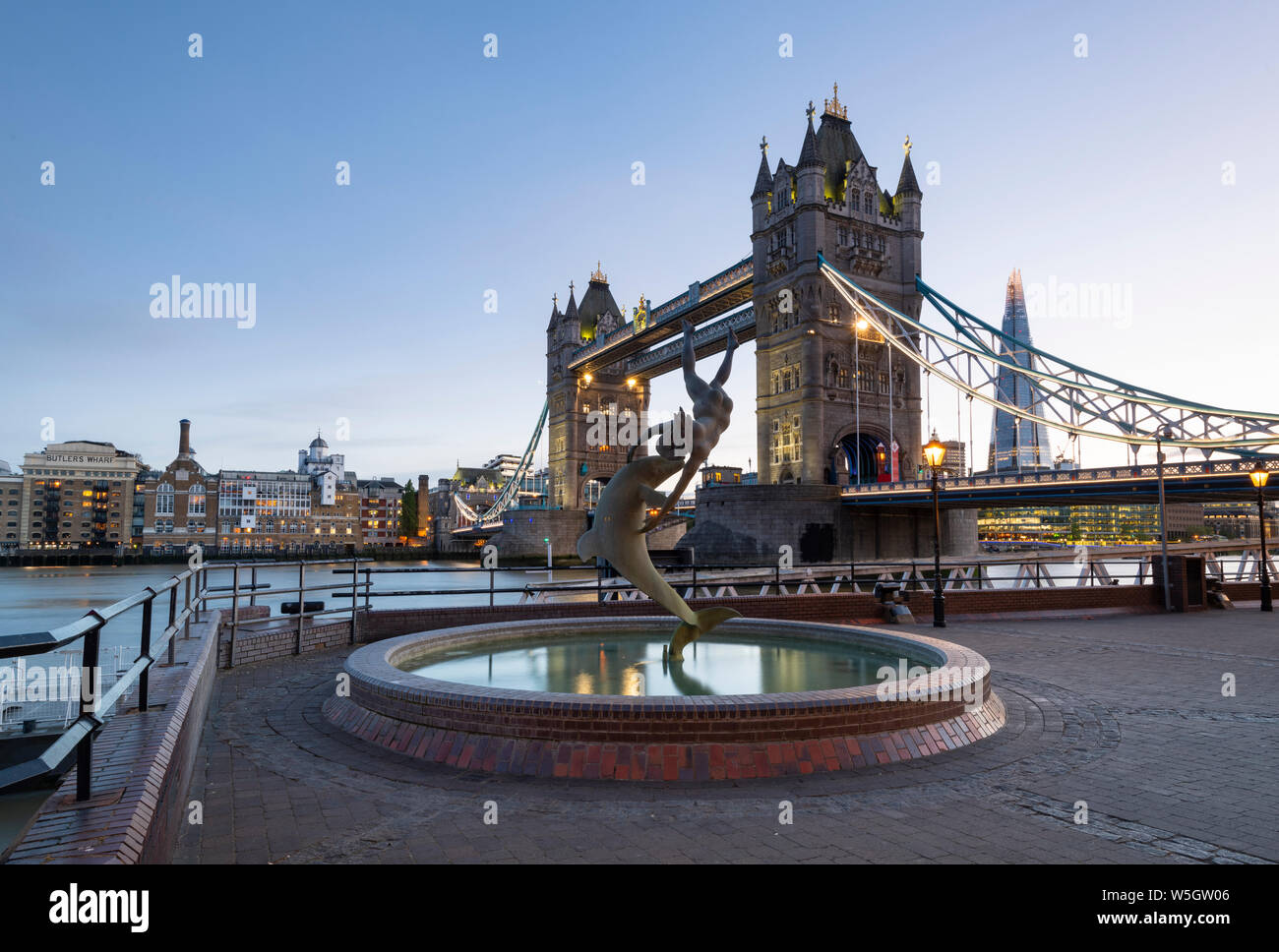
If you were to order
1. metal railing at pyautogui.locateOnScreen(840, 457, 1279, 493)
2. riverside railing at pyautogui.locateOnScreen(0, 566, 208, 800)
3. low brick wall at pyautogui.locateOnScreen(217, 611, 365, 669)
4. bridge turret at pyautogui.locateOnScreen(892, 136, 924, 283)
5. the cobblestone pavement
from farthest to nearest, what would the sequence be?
bridge turret at pyautogui.locateOnScreen(892, 136, 924, 283) → metal railing at pyautogui.locateOnScreen(840, 457, 1279, 493) → low brick wall at pyautogui.locateOnScreen(217, 611, 365, 669) → the cobblestone pavement → riverside railing at pyautogui.locateOnScreen(0, 566, 208, 800)

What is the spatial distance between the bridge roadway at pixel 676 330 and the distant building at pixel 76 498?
74599 mm

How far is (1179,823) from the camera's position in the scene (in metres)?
4.49

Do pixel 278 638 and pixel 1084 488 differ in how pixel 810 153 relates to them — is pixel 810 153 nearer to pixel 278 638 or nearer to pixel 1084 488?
pixel 1084 488

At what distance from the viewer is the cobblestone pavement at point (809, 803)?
4.09m

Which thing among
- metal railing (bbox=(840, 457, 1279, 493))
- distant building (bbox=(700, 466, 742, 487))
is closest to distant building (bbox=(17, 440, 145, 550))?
distant building (bbox=(700, 466, 742, 487))

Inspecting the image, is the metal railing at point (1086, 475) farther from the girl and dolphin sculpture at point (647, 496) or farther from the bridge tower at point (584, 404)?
the bridge tower at point (584, 404)

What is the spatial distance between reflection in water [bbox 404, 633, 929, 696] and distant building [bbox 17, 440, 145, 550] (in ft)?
407

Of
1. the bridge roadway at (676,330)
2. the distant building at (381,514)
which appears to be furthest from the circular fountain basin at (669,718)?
the distant building at (381,514)

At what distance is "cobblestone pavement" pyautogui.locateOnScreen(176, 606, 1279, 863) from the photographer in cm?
409

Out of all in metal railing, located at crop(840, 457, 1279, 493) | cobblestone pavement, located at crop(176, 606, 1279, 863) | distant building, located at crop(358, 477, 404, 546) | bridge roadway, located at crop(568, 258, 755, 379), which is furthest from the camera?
distant building, located at crop(358, 477, 404, 546)

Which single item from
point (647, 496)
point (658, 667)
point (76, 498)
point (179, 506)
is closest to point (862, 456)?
point (658, 667)

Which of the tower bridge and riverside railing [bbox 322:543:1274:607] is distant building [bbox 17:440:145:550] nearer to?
the tower bridge

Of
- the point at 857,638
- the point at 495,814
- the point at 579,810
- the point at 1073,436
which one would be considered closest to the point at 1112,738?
the point at 857,638
